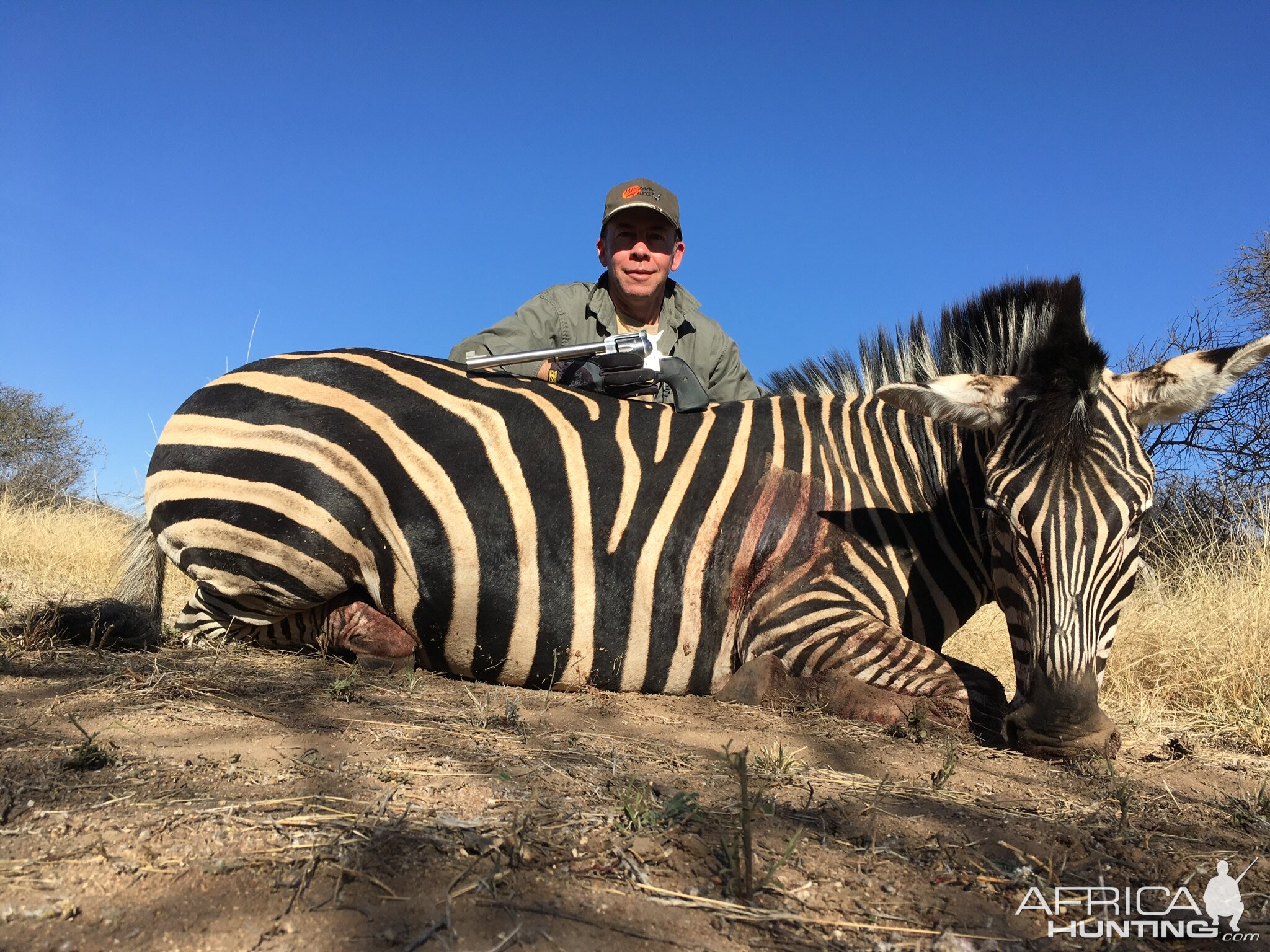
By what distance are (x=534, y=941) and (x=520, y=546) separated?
2262 mm

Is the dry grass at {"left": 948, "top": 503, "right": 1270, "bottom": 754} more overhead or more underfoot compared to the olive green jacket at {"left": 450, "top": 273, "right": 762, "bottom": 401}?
more underfoot

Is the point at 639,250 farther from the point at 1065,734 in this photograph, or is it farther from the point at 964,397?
the point at 1065,734

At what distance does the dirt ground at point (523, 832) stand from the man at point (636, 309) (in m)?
3.07

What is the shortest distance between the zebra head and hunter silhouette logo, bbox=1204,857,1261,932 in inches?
37.7

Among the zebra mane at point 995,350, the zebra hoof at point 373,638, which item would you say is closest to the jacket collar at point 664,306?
the zebra mane at point 995,350

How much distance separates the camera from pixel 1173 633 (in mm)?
4750

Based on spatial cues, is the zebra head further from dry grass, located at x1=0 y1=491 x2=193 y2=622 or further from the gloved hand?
dry grass, located at x1=0 y1=491 x2=193 y2=622

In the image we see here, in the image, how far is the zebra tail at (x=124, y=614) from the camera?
349cm

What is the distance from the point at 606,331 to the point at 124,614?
3.41 metres

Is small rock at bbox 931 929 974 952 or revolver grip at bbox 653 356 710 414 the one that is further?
revolver grip at bbox 653 356 710 414

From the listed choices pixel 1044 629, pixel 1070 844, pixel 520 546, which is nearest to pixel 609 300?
pixel 520 546

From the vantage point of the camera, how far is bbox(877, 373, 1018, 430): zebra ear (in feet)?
10.4

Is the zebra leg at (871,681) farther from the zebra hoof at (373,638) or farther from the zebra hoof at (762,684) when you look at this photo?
the zebra hoof at (373,638)

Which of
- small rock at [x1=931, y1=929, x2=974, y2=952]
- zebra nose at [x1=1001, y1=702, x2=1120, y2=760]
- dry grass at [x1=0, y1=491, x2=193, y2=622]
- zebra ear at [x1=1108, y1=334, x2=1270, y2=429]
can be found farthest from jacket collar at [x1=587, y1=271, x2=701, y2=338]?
small rock at [x1=931, y1=929, x2=974, y2=952]
